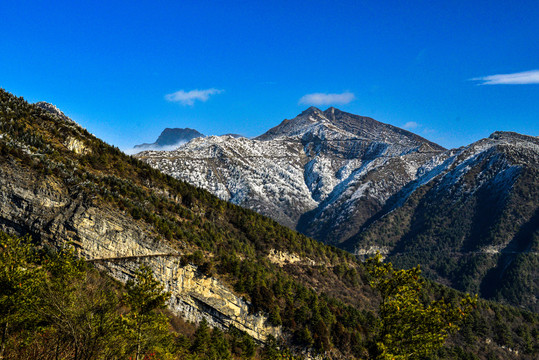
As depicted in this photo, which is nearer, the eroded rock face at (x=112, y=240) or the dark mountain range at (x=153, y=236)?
the eroded rock face at (x=112, y=240)

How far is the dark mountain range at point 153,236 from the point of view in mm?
66312

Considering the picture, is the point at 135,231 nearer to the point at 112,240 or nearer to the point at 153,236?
the point at 153,236

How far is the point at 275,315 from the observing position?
77562 millimetres

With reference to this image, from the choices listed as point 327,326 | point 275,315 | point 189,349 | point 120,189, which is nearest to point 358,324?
point 327,326

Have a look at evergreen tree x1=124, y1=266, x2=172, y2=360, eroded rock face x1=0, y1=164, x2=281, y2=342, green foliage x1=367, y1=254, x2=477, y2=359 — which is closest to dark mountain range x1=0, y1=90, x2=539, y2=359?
eroded rock face x1=0, y1=164, x2=281, y2=342

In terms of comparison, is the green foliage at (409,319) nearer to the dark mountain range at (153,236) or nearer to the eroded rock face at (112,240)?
the dark mountain range at (153,236)

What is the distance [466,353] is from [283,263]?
62003 millimetres

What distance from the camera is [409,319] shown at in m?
22.4

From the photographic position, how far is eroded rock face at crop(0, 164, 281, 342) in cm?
6419

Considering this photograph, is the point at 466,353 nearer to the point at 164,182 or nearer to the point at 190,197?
the point at 190,197

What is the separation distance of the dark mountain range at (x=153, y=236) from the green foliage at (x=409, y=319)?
109 feet

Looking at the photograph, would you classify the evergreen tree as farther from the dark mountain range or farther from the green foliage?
the dark mountain range

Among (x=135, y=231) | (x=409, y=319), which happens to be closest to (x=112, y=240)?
A: (x=135, y=231)

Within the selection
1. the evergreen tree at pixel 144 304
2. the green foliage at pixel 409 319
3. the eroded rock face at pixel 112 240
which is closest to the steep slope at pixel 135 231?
the eroded rock face at pixel 112 240
